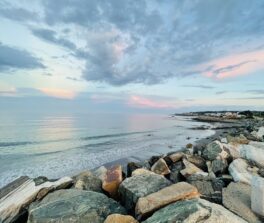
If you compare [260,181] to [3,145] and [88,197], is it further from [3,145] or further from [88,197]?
[3,145]

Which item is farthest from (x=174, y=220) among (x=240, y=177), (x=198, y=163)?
(x=198, y=163)

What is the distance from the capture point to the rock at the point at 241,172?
604 centimetres

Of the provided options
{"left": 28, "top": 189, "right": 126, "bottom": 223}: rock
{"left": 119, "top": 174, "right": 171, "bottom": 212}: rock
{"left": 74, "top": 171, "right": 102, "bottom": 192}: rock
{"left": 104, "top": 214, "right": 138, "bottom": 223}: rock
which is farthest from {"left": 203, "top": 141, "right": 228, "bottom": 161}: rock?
{"left": 104, "top": 214, "right": 138, "bottom": 223}: rock

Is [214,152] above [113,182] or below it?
above

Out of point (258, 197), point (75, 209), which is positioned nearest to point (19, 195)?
point (75, 209)

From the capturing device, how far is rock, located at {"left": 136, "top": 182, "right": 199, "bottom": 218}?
4.13 meters

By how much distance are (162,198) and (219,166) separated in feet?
12.5

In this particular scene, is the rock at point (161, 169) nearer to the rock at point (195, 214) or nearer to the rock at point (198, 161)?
the rock at point (198, 161)

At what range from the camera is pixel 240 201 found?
456 centimetres

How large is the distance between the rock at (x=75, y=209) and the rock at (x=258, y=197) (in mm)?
2191

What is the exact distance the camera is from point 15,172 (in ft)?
45.5

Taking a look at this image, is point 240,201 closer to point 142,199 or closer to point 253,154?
point 142,199

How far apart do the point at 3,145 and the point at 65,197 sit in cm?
2143

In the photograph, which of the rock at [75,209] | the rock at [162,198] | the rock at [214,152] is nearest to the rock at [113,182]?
the rock at [75,209]
